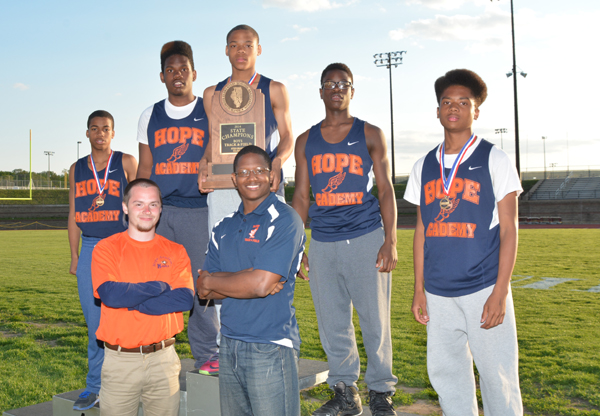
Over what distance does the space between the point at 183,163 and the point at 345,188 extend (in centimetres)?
124

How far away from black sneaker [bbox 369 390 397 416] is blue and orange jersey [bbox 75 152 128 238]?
2.32 m

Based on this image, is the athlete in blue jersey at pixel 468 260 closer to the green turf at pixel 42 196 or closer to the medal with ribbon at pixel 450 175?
the medal with ribbon at pixel 450 175

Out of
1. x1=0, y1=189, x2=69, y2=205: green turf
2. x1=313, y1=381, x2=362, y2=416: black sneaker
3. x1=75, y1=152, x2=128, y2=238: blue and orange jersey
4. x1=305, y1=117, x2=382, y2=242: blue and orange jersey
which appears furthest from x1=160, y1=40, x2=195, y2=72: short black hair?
x1=0, y1=189, x2=69, y2=205: green turf

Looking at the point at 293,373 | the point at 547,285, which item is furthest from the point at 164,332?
the point at 547,285

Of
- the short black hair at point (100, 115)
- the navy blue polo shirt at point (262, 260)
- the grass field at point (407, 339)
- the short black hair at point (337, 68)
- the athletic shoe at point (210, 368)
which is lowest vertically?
the grass field at point (407, 339)

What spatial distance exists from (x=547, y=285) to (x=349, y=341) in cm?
878

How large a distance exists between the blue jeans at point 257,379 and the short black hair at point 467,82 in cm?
182

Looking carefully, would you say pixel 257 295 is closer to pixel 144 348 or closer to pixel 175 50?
pixel 144 348

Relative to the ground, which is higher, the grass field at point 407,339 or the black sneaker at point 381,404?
the black sneaker at point 381,404

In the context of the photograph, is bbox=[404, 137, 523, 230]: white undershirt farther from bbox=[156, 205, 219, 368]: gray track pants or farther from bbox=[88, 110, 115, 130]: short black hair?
bbox=[88, 110, 115, 130]: short black hair

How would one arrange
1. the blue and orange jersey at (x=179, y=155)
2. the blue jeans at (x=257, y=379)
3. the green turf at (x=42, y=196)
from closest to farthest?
the blue jeans at (x=257, y=379)
the blue and orange jersey at (x=179, y=155)
the green turf at (x=42, y=196)

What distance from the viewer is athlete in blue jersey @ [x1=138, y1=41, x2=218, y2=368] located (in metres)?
3.87

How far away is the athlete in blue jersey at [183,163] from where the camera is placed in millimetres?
3871

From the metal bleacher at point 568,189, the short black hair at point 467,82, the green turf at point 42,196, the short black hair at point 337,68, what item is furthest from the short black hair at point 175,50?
the green turf at point 42,196
